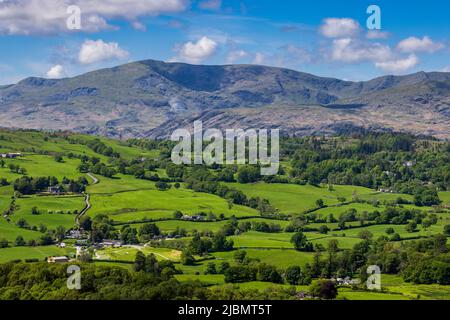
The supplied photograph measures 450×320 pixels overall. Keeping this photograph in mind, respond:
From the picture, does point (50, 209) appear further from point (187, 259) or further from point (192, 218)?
point (187, 259)

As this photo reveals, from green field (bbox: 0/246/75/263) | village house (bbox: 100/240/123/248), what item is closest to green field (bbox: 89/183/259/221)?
village house (bbox: 100/240/123/248)

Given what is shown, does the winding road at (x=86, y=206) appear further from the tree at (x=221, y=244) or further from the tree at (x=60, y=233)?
the tree at (x=221, y=244)

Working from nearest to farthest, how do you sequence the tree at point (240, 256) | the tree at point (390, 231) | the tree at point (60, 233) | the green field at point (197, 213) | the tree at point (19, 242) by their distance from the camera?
the green field at point (197, 213) → the tree at point (240, 256) → the tree at point (19, 242) → the tree at point (60, 233) → the tree at point (390, 231)

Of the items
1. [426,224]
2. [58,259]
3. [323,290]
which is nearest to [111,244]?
[58,259]

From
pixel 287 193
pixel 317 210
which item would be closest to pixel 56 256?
pixel 317 210

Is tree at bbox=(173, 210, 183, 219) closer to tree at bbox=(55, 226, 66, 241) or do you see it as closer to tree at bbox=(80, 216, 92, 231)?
tree at bbox=(80, 216, 92, 231)

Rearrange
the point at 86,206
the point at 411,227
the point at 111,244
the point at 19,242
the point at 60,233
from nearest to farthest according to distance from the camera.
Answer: the point at 19,242 → the point at 111,244 → the point at 60,233 → the point at 411,227 → the point at 86,206

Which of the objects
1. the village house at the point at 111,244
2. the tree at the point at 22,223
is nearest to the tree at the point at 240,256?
the village house at the point at 111,244
